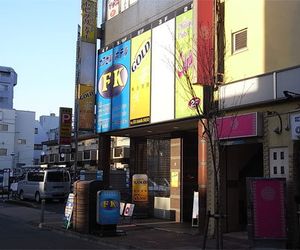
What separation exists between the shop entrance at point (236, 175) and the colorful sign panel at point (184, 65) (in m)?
1.83

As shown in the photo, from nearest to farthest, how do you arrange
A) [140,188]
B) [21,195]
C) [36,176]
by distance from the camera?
1. [140,188]
2. [36,176]
3. [21,195]

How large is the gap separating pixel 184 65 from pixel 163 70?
1600 millimetres

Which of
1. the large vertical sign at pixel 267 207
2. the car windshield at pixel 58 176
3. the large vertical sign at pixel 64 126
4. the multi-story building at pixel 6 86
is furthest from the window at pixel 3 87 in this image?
the large vertical sign at pixel 267 207

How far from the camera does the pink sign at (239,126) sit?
14.1m

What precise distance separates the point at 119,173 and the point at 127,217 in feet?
18.4

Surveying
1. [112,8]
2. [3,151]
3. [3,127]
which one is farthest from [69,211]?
[3,151]

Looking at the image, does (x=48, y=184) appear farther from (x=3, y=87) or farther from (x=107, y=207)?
(x=3, y=87)

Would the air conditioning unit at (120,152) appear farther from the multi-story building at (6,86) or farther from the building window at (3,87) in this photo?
the building window at (3,87)

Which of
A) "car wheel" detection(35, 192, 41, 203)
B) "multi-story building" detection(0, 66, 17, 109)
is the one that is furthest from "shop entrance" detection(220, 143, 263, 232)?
"multi-story building" detection(0, 66, 17, 109)

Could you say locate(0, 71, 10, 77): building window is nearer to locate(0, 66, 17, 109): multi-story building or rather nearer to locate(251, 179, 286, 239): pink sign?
locate(0, 66, 17, 109): multi-story building

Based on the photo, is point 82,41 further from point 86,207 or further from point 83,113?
point 86,207

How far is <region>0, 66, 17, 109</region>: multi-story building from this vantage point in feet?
373

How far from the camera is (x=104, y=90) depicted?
22359 mm

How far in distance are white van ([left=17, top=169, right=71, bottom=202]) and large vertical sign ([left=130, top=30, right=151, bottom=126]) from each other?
1437 centimetres
